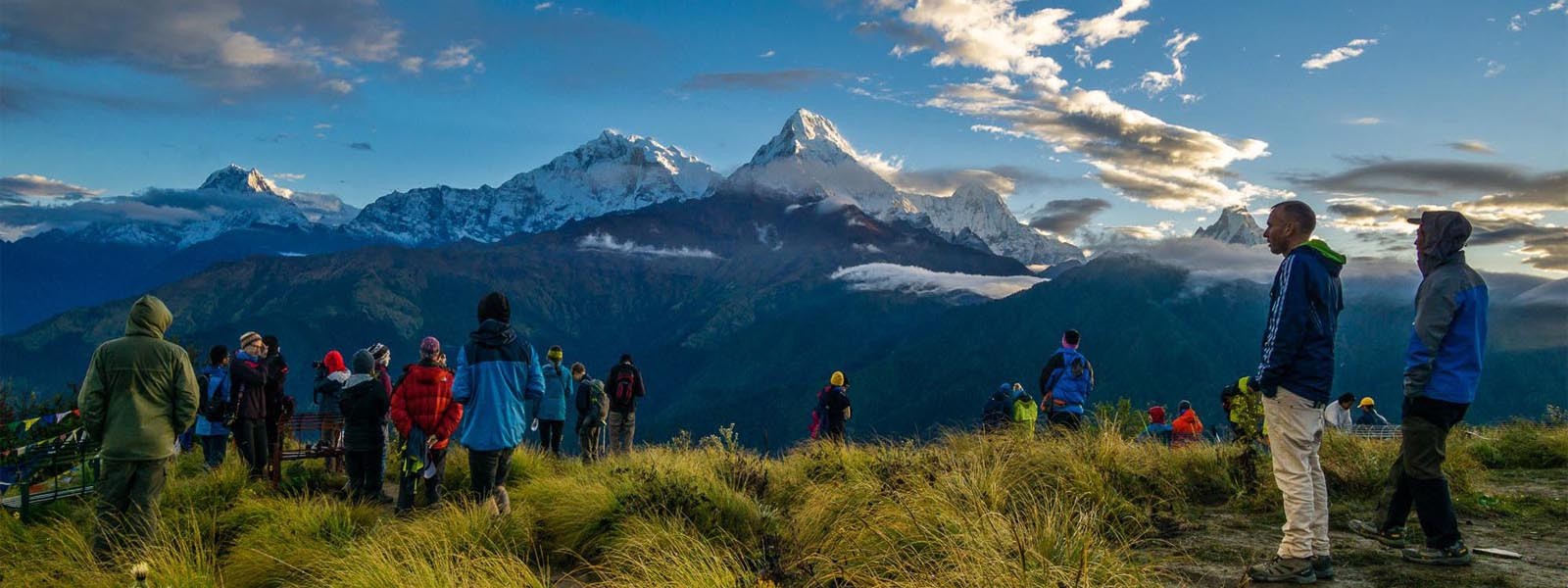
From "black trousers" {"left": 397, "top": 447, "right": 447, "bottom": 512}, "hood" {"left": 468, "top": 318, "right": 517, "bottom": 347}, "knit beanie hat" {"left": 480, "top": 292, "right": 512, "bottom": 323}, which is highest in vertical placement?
"knit beanie hat" {"left": 480, "top": 292, "right": 512, "bottom": 323}

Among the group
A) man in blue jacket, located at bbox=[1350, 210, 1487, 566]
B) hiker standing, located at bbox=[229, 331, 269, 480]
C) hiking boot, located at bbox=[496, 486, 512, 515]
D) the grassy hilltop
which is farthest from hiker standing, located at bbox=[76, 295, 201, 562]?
man in blue jacket, located at bbox=[1350, 210, 1487, 566]

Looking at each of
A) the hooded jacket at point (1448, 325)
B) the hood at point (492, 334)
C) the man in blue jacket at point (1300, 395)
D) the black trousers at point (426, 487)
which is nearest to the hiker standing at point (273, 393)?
the black trousers at point (426, 487)

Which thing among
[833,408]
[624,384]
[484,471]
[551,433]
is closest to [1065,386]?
[833,408]

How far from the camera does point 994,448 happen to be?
25.9 ft

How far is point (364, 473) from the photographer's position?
8469 mm

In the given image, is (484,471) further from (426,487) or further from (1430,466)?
(1430,466)

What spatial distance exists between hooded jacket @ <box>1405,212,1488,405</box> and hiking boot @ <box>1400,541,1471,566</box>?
2.96 feet

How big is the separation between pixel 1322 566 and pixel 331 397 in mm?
10677

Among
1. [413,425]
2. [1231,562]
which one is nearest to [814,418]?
[413,425]

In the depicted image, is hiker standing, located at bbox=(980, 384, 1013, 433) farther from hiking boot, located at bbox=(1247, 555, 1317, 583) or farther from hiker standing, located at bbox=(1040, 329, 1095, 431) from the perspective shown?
hiking boot, located at bbox=(1247, 555, 1317, 583)

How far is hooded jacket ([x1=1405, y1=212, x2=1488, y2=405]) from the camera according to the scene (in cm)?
509

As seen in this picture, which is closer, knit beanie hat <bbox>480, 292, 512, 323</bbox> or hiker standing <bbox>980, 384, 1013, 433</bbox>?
knit beanie hat <bbox>480, 292, 512, 323</bbox>

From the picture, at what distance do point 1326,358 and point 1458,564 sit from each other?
62.0 inches

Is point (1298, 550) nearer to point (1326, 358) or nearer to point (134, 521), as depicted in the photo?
point (1326, 358)
